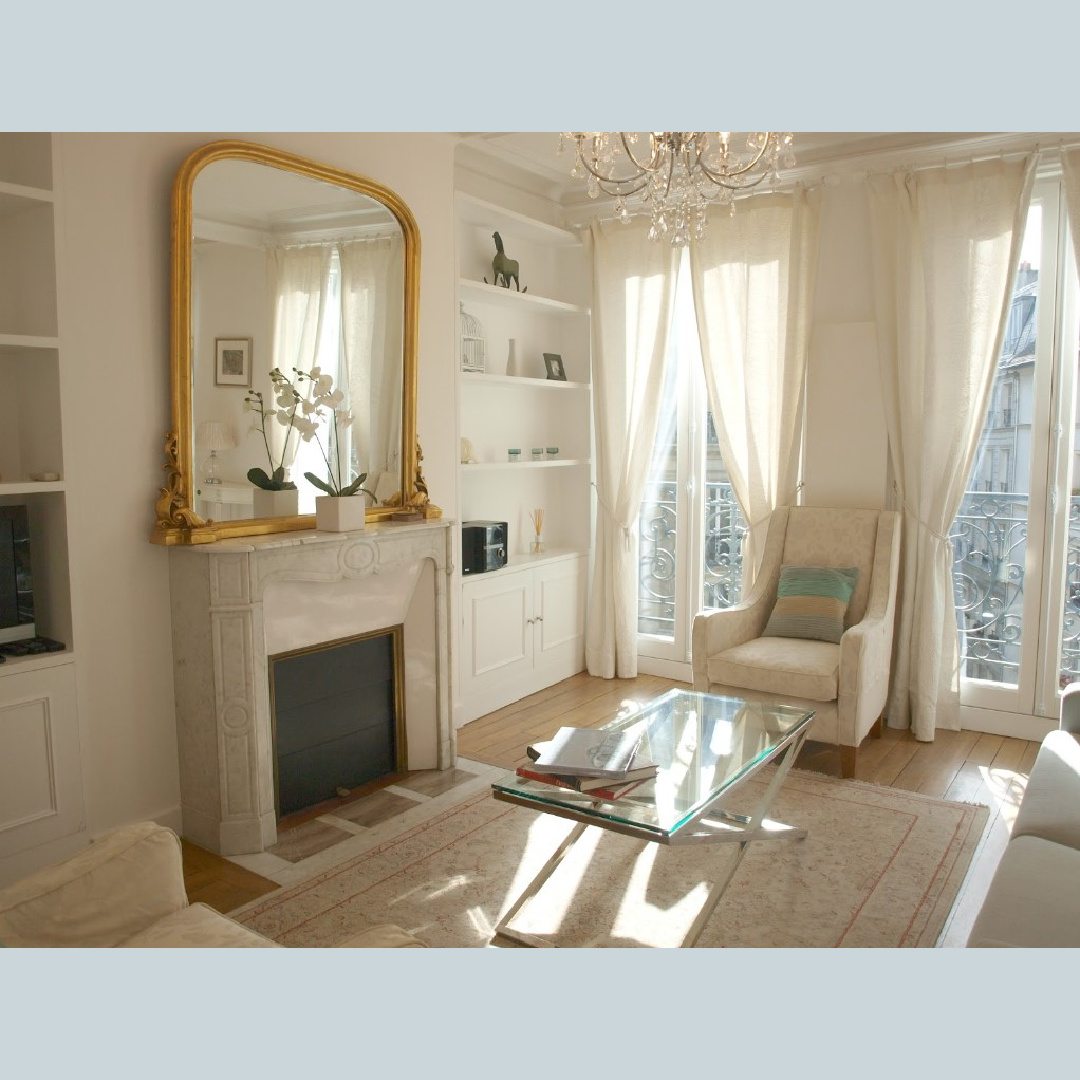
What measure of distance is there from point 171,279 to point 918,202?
331cm

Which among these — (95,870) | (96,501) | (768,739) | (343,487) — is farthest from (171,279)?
(768,739)

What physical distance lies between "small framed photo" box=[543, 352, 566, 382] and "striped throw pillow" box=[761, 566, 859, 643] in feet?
5.91

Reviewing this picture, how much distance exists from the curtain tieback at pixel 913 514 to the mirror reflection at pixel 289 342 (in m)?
2.40

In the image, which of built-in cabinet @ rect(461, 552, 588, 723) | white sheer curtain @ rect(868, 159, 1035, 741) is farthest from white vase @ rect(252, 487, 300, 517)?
white sheer curtain @ rect(868, 159, 1035, 741)

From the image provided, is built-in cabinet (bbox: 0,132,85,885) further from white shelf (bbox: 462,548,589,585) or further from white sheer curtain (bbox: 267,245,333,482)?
white shelf (bbox: 462,548,589,585)

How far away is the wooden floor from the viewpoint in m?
2.88

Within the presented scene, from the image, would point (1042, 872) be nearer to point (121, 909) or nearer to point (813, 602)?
point (121, 909)

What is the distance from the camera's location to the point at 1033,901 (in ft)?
6.48

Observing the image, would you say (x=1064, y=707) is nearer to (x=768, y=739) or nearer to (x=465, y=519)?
(x=768, y=739)

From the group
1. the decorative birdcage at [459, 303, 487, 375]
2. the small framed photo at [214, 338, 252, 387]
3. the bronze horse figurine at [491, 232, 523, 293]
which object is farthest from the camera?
the bronze horse figurine at [491, 232, 523, 293]

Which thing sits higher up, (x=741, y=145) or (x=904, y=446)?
(x=741, y=145)

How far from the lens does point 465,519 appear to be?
193 inches

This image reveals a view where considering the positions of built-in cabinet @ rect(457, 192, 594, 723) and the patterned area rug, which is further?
built-in cabinet @ rect(457, 192, 594, 723)

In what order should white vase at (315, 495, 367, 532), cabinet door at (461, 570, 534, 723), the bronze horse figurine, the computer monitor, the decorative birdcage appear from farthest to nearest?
the bronze horse figurine
the decorative birdcage
cabinet door at (461, 570, 534, 723)
white vase at (315, 495, 367, 532)
the computer monitor
